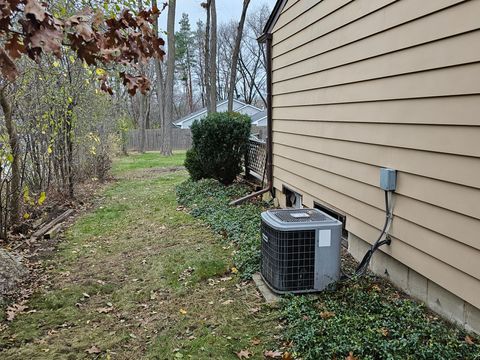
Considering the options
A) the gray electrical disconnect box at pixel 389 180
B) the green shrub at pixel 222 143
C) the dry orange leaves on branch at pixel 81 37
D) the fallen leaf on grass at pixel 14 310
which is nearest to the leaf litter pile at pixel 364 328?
the gray electrical disconnect box at pixel 389 180

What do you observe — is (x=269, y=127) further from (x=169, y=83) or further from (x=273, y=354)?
(x=169, y=83)

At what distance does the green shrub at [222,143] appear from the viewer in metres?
9.02

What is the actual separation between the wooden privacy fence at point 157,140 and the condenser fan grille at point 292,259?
28.4m

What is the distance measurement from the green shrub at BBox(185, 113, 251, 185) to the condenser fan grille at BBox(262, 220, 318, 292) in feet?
18.4

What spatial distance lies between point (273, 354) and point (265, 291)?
95 cm

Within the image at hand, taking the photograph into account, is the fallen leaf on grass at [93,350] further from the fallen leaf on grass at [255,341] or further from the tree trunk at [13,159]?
the tree trunk at [13,159]

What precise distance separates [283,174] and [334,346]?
4220 millimetres

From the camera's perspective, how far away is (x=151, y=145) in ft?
105

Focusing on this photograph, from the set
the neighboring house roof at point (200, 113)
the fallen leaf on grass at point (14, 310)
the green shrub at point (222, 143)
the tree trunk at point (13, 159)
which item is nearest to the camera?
the fallen leaf on grass at point (14, 310)

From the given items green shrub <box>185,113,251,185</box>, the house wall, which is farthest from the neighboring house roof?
the house wall

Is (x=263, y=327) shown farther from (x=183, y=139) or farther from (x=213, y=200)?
(x=183, y=139)

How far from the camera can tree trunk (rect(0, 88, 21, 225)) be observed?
574 centimetres

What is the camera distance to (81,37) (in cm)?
196

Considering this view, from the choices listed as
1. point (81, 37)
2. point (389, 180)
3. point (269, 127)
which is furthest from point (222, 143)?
point (81, 37)
